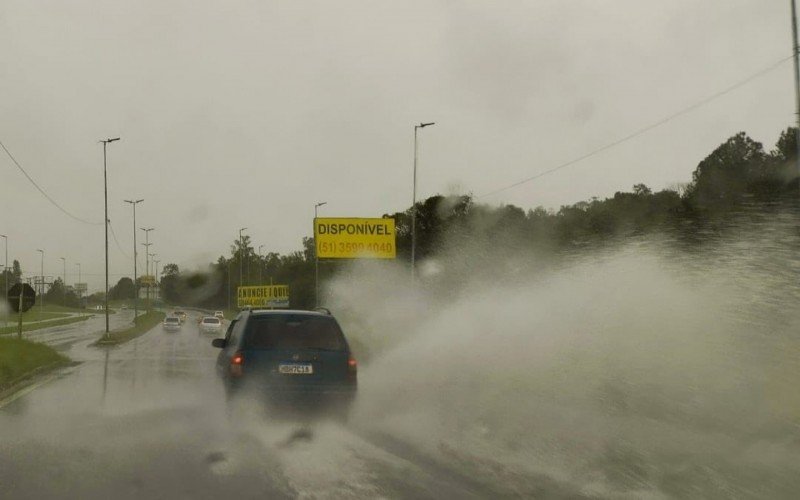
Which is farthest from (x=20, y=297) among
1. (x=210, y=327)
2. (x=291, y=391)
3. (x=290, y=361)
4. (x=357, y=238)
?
(x=210, y=327)

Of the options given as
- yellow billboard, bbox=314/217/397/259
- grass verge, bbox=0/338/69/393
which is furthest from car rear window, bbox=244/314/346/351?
yellow billboard, bbox=314/217/397/259

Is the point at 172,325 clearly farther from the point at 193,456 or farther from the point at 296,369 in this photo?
the point at 193,456

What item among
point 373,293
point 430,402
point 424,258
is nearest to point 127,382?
point 430,402

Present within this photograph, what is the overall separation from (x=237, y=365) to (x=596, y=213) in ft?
164

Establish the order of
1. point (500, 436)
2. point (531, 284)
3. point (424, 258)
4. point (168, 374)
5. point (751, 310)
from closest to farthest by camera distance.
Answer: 1. point (500, 436)
2. point (751, 310)
3. point (168, 374)
4. point (531, 284)
5. point (424, 258)

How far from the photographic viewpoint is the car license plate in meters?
11.8

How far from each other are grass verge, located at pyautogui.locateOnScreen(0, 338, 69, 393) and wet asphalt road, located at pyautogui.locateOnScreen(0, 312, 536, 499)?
4708mm

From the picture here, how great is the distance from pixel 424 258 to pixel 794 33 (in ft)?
201

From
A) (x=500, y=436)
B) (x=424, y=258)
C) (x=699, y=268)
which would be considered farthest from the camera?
(x=424, y=258)

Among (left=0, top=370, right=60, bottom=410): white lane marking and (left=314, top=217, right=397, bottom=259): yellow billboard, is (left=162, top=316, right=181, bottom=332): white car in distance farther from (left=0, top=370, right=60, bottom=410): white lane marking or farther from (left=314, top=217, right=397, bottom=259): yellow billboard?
(left=0, top=370, right=60, bottom=410): white lane marking

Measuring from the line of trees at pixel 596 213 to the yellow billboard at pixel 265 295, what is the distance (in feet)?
15.2

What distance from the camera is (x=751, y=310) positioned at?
14.9 m

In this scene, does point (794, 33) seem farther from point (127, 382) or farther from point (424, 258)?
point (424, 258)

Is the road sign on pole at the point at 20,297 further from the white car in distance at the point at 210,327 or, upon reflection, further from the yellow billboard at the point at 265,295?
the yellow billboard at the point at 265,295
